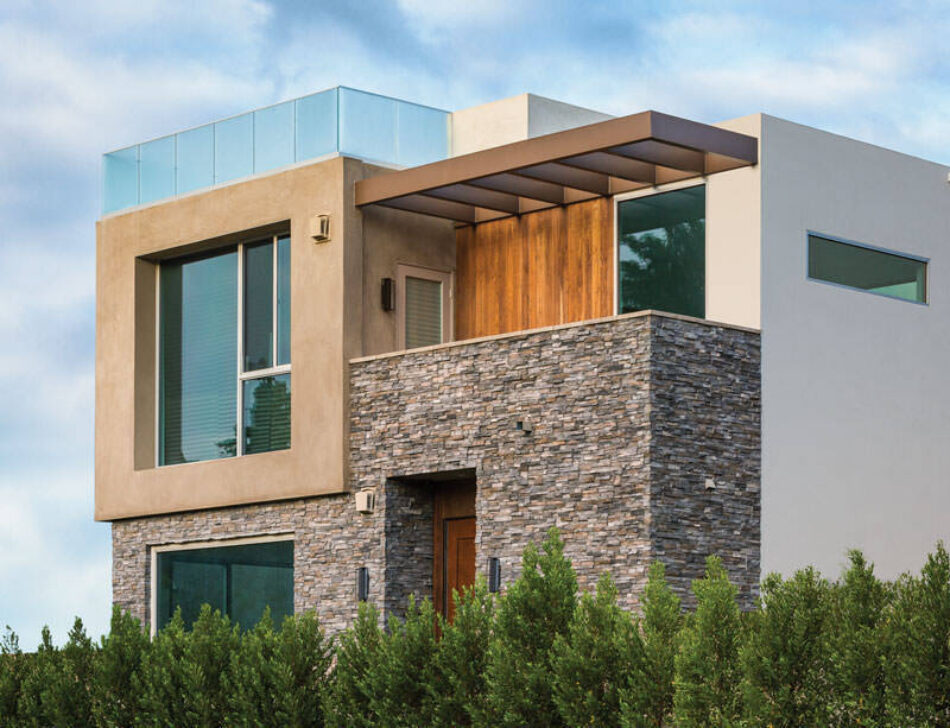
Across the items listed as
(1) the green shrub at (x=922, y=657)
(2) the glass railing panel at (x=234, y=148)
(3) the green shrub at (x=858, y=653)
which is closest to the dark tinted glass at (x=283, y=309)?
(2) the glass railing panel at (x=234, y=148)

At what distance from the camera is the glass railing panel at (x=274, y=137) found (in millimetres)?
18875

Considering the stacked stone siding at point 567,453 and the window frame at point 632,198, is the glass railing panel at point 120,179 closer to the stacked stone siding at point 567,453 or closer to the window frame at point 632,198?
the stacked stone siding at point 567,453

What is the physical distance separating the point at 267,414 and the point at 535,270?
139 inches

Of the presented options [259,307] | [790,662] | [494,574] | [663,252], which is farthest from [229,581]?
[790,662]

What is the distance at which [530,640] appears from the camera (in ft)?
43.2

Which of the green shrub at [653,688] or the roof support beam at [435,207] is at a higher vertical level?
the roof support beam at [435,207]

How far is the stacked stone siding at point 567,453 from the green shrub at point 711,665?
321 centimetres

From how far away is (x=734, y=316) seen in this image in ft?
53.8

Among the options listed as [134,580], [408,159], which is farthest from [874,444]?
[134,580]

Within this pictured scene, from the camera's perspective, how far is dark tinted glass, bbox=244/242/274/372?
1908 centimetres

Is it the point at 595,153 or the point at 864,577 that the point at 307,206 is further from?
the point at 864,577

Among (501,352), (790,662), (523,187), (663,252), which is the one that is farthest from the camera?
(523,187)

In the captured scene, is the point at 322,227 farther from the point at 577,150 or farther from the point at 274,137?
the point at 577,150

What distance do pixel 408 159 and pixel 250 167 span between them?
194 centimetres
